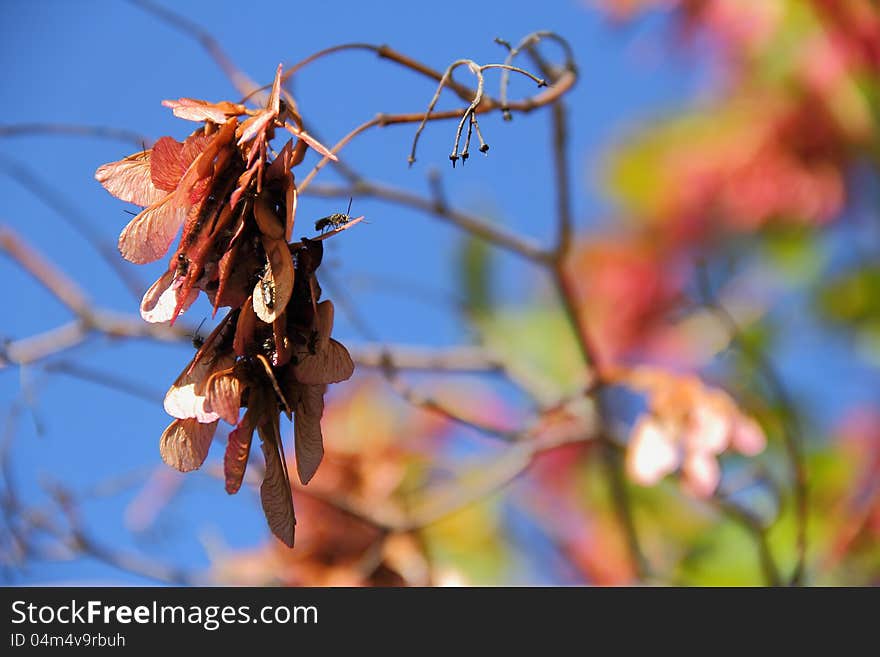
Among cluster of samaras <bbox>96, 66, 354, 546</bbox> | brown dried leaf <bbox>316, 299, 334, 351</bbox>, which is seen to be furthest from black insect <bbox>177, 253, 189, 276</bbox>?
brown dried leaf <bbox>316, 299, 334, 351</bbox>

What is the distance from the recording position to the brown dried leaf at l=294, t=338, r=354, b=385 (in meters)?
0.80

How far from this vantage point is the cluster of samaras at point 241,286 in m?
0.77

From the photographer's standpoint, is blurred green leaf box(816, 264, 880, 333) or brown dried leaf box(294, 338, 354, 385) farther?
blurred green leaf box(816, 264, 880, 333)

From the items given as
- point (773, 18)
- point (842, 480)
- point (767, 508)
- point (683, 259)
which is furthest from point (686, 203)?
point (767, 508)

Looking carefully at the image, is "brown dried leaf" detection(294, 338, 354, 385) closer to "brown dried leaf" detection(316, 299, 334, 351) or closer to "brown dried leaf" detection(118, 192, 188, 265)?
"brown dried leaf" detection(316, 299, 334, 351)

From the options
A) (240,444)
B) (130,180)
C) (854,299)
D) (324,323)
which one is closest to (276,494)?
(240,444)

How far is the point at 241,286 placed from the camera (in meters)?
0.78

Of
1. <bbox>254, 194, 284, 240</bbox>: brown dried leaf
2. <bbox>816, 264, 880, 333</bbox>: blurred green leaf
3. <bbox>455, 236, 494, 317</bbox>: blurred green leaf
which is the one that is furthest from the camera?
<bbox>455, 236, 494, 317</bbox>: blurred green leaf

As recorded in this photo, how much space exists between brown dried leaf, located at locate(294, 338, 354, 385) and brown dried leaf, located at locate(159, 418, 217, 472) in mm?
89

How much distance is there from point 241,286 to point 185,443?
0.15 metres

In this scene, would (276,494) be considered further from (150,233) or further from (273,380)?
(150,233)

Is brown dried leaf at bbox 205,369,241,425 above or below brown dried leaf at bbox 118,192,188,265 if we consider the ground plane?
below

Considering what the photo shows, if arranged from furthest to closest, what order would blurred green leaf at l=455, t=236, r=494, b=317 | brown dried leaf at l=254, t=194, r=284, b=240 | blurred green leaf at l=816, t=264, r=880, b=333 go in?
blurred green leaf at l=455, t=236, r=494, b=317 < blurred green leaf at l=816, t=264, r=880, b=333 < brown dried leaf at l=254, t=194, r=284, b=240
